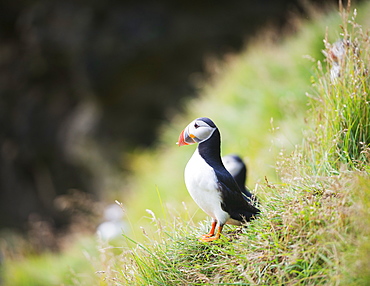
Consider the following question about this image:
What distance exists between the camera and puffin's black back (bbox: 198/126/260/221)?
1630 mm

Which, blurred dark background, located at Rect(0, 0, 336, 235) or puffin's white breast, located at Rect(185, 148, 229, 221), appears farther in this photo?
blurred dark background, located at Rect(0, 0, 336, 235)

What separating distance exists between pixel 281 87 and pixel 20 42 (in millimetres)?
6519

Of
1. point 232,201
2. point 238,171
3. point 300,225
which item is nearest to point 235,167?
point 238,171

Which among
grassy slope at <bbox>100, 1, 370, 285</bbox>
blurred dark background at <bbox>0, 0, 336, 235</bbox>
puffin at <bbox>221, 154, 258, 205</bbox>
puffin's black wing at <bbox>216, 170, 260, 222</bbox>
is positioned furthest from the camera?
blurred dark background at <bbox>0, 0, 336, 235</bbox>

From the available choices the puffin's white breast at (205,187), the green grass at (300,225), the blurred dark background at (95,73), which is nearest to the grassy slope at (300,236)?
the green grass at (300,225)

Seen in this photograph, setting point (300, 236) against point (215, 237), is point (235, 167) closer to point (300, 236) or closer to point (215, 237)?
point (215, 237)

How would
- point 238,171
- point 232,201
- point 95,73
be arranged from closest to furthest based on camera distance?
point 232,201
point 238,171
point 95,73

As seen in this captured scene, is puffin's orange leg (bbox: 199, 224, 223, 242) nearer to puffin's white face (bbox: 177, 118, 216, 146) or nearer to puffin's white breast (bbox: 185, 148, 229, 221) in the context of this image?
puffin's white breast (bbox: 185, 148, 229, 221)

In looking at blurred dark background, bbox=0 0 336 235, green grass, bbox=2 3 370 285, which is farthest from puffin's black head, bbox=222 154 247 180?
blurred dark background, bbox=0 0 336 235

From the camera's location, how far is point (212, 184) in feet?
5.31

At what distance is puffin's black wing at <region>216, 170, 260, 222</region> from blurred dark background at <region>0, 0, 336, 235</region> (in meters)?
5.53

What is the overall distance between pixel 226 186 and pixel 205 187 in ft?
0.29

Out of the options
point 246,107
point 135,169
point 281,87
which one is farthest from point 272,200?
point 135,169

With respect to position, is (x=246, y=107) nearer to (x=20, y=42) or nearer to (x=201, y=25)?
(x=201, y=25)
